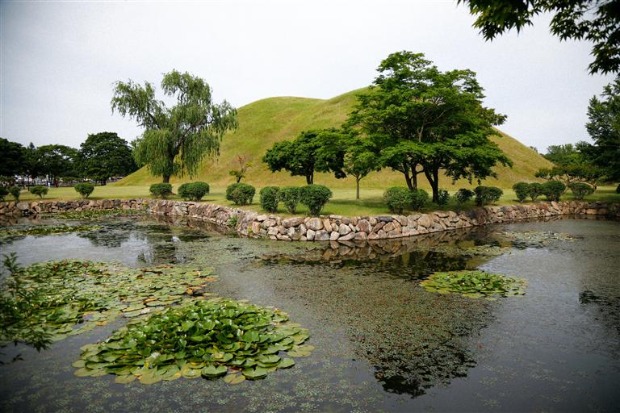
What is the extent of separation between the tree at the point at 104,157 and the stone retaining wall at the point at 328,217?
2094 inches

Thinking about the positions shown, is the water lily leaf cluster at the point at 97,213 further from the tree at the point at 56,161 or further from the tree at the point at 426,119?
the tree at the point at 56,161

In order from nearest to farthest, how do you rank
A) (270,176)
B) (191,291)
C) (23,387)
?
1. (23,387)
2. (191,291)
3. (270,176)

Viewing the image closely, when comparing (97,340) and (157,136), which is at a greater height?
(157,136)

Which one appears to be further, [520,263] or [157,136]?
[157,136]

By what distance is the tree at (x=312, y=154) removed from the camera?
2733 centimetres

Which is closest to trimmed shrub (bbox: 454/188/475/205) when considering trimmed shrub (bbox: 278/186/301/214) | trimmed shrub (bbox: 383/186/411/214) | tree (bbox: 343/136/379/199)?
tree (bbox: 343/136/379/199)

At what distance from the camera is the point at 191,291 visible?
1002cm

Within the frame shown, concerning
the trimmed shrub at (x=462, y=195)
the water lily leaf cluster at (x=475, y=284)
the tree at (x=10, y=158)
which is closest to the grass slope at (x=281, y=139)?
the tree at (x=10, y=158)

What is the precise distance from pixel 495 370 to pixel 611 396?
4.83 ft

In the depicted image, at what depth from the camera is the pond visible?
5.22 meters

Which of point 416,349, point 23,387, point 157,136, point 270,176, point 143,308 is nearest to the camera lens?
point 23,387

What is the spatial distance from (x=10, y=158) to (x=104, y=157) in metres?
20.4

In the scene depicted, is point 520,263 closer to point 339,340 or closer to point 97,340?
point 339,340

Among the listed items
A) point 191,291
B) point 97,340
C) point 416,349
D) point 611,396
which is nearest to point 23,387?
point 97,340
